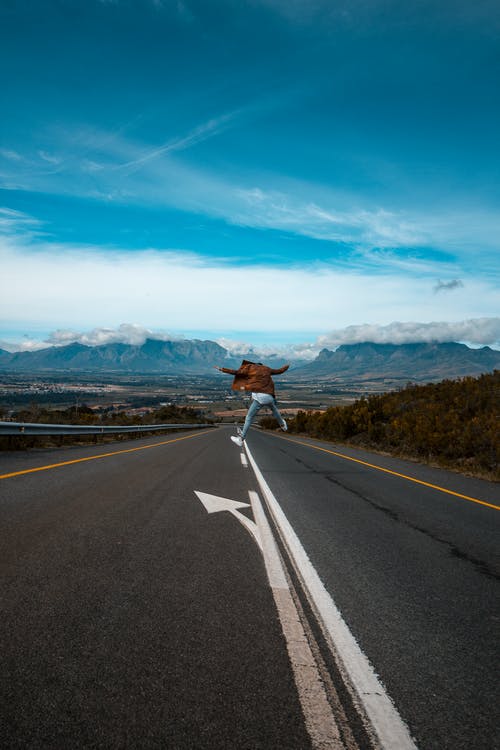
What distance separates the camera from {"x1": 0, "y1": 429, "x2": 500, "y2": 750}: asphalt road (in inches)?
73.4

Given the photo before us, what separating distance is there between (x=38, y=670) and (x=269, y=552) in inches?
98.6

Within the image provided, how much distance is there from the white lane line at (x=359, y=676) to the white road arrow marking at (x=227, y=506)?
4.53 ft

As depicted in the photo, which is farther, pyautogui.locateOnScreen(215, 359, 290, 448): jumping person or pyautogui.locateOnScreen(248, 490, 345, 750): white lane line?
pyautogui.locateOnScreen(215, 359, 290, 448): jumping person

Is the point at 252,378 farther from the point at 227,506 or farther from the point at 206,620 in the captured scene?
the point at 206,620

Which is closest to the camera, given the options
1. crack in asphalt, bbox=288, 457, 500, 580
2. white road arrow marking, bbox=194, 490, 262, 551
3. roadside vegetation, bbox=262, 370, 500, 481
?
crack in asphalt, bbox=288, 457, 500, 580

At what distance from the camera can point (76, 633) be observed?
8.41ft

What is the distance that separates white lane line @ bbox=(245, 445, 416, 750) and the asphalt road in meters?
0.07

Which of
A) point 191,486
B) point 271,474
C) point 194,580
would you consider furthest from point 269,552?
point 271,474

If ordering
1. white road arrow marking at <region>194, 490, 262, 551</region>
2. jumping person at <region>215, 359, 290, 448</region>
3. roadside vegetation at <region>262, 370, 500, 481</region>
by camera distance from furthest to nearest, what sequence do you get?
roadside vegetation at <region>262, 370, 500, 481</region> < jumping person at <region>215, 359, 290, 448</region> < white road arrow marking at <region>194, 490, 262, 551</region>

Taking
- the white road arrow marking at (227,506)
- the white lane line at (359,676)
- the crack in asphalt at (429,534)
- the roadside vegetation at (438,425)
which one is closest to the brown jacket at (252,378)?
the crack in asphalt at (429,534)

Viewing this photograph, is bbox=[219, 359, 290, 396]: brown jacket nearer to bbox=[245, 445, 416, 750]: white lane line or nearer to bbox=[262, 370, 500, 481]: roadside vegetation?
bbox=[262, 370, 500, 481]: roadside vegetation

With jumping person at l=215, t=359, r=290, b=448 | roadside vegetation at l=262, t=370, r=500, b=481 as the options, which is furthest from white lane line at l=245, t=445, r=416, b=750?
roadside vegetation at l=262, t=370, r=500, b=481

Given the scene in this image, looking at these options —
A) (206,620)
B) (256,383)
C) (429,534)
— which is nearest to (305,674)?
(206,620)

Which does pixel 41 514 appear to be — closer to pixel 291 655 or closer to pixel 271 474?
pixel 291 655
